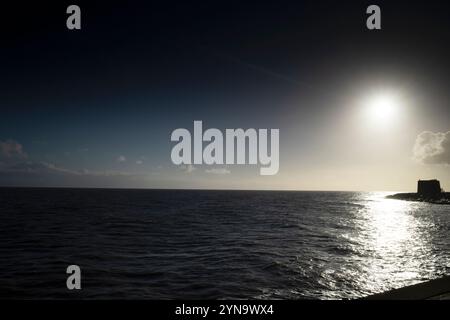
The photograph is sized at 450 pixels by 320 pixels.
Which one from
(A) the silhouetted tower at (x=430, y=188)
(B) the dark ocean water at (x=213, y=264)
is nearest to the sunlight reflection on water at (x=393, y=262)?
(B) the dark ocean water at (x=213, y=264)

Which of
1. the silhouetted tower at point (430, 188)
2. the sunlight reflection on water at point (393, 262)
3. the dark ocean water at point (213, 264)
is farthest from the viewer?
the silhouetted tower at point (430, 188)

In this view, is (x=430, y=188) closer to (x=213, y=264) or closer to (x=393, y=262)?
(x=393, y=262)

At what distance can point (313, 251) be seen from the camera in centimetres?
2527

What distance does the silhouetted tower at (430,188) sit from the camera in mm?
134375

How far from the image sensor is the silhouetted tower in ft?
441

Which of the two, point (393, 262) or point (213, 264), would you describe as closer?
point (213, 264)

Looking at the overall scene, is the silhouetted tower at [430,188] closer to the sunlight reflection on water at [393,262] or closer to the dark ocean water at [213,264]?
the sunlight reflection on water at [393,262]

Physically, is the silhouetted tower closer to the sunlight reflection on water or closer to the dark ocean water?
the sunlight reflection on water

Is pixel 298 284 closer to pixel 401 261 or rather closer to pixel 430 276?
pixel 430 276

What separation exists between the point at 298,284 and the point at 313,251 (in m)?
9.83

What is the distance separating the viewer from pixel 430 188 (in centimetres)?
13612

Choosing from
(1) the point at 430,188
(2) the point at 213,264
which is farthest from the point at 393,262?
(1) the point at 430,188

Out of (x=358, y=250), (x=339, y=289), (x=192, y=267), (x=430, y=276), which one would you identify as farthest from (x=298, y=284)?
(x=358, y=250)
